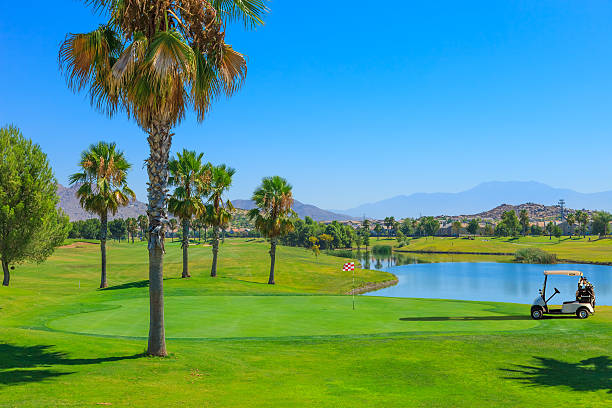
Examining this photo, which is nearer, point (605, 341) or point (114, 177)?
point (605, 341)

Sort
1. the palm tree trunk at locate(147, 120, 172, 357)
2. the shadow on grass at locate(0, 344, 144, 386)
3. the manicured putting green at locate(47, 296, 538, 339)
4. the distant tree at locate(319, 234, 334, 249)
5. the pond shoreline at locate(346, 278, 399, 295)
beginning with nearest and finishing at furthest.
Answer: the shadow on grass at locate(0, 344, 144, 386)
the palm tree trunk at locate(147, 120, 172, 357)
the manicured putting green at locate(47, 296, 538, 339)
the pond shoreline at locate(346, 278, 399, 295)
the distant tree at locate(319, 234, 334, 249)

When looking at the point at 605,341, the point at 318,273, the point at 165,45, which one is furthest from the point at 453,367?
the point at 318,273

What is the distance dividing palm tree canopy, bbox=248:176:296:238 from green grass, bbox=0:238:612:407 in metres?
20.0

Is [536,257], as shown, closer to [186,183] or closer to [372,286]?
[372,286]

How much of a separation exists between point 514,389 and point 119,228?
8104 inches

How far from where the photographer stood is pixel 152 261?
1425 centimetres

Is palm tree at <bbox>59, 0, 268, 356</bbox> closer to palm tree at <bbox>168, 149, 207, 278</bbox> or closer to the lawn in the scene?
palm tree at <bbox>168, 149, 207, 278</bbox>

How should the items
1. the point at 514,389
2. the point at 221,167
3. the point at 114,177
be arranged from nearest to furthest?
the point at 514,389, the point at 114,177, the point at 221,167

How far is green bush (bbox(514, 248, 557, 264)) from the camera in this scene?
11756 centimetres

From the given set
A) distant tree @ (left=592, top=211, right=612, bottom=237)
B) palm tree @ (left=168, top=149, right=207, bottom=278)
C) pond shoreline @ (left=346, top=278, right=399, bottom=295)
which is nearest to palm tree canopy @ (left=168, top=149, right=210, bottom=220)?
palm tree @ (left=168, top=149, right=207, bottom=278)

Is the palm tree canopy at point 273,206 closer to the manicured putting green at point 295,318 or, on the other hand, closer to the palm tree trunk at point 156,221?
the manicured putting green at point 295,318

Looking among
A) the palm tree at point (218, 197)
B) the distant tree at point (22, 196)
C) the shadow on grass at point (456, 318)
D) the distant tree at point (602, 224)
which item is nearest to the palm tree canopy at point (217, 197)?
the palm tree at point (218, 197)

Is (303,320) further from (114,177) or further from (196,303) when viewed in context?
(114,177)

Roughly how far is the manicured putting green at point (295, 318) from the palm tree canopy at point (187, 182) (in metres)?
15.9
